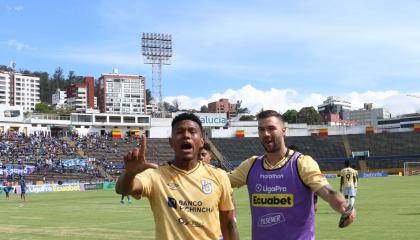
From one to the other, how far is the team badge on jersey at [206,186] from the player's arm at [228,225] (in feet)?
1.23

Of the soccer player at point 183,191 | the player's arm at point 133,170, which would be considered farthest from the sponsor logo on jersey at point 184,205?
the player's arm at point 133,170

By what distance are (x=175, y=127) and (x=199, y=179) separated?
49cm

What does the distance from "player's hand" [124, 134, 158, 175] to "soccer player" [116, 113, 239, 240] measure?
36 cm

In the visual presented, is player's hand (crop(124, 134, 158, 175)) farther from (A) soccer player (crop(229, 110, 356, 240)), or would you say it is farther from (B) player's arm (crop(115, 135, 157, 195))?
(A) soccer player (crop(229, 110, 356, 240))

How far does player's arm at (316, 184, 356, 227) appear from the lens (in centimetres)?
515

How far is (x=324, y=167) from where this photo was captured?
274ft

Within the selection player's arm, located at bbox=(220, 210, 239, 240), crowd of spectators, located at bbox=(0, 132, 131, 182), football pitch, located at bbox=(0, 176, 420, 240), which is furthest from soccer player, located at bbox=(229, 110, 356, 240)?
crowd of spectators, located at bbox=(0, 132, 131, 182)

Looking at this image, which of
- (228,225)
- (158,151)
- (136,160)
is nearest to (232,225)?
(228,225)

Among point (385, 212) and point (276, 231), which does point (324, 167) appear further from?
point (276, 231)

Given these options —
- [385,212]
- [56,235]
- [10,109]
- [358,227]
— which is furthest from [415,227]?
[10,109]

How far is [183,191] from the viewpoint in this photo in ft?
14.9

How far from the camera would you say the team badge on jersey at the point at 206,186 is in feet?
15.1

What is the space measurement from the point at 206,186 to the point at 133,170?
80 centimetres

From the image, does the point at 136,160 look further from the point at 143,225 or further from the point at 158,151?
the point at 158,151
